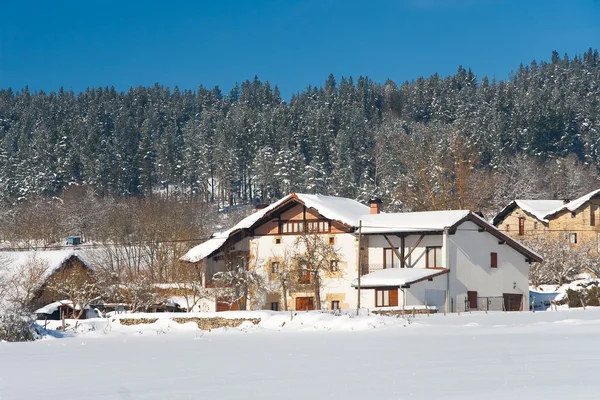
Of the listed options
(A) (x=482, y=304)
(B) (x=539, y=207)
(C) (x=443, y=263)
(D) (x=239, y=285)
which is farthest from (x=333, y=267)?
(B) (x=539, y=207)

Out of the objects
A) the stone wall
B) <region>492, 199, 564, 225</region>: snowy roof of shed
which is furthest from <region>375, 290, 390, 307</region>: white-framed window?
<region>492, 199, 564, 225</region>: snowy roof of shed

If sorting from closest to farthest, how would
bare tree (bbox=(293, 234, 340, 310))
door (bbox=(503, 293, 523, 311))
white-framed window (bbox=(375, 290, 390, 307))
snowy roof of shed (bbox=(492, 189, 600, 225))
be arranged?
white-framed window (bbox=(375, 290, 390, 307))
door (bbox=(503, 293, 523, 311))
bare tree (bbox=(293, 234, 340, 310))
snowy roof of shed (bbox=(492, 189, 600, 225))

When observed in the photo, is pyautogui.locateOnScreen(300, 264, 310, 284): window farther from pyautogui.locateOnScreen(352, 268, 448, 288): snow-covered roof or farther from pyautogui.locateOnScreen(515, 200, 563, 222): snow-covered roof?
pyautogui.locateOnScreen(515, 200, 563, 222): snow-covered roof

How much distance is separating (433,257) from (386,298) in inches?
148

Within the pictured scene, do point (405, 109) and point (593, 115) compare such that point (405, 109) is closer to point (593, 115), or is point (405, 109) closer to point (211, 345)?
point (593, 115)

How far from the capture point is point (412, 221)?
47.9 meters

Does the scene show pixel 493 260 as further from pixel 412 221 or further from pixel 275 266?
pixel 275 266

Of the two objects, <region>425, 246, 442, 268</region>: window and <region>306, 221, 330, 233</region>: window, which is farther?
<region>306, 221, 330, 233</region>: window

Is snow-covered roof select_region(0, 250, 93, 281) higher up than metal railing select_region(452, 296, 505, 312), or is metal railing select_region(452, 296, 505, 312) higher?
snow-covered roof select_region(0, 250, 93, 281)

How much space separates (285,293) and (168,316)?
12.7m

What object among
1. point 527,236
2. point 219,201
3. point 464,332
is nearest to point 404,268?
point 464,332

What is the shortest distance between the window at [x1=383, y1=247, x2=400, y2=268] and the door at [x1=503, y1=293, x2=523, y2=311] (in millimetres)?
6568

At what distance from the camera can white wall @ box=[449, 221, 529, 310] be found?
153ft

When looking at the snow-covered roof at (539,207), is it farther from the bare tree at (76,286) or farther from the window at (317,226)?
the bare tree at (76,286)
